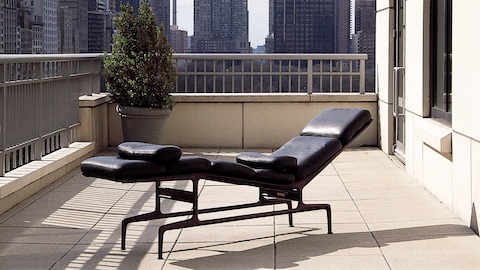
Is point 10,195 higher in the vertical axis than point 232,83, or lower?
lower

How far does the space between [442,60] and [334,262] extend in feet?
10.4

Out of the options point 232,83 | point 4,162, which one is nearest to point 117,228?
point 4,162

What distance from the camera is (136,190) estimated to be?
9.26 m

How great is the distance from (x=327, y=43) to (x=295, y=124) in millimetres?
5937

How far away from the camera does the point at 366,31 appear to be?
47.5 feet

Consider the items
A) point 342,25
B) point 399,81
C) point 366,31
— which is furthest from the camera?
point 342,25

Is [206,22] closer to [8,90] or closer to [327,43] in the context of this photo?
[327,43]

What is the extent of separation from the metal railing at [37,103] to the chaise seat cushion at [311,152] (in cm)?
265

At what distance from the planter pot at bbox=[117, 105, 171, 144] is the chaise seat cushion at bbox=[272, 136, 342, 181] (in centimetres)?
525

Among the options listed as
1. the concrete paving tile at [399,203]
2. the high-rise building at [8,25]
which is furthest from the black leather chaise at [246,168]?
the high-rise building at [8,25]

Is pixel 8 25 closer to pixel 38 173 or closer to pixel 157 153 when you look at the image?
pixel 38 173

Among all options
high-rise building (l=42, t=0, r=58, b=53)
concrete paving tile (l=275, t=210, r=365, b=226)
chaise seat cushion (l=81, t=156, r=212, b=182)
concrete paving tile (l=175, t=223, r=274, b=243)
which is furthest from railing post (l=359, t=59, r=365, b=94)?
high-rise building (l=42, t=0, r=58, b=53)

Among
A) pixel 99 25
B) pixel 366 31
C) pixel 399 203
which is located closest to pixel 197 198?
pixel 399 203

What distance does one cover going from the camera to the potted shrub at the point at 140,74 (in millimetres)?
12320
